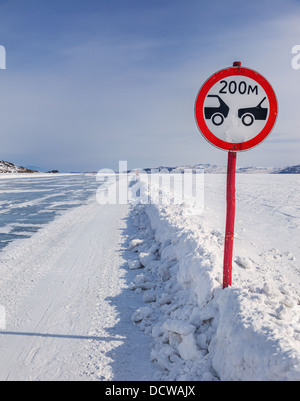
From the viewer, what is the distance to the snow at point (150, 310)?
8.01ft

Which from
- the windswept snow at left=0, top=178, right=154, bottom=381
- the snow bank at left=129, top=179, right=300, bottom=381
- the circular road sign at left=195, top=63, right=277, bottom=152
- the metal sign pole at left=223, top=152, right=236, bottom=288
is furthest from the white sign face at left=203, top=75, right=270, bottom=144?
the windswept snow at left=0, top=178, right=154, bottom=381

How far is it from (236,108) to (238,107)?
19mm

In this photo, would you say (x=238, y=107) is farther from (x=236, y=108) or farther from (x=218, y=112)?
(x=218, y=112)

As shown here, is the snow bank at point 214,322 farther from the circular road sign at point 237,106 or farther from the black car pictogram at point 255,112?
the black car pictogram at point 255,112

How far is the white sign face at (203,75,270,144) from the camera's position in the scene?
8.89 ft

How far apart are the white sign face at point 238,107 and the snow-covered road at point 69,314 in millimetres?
2382

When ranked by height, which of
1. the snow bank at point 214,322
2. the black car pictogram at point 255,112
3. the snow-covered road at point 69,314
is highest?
the black car pictogram at point 255,112

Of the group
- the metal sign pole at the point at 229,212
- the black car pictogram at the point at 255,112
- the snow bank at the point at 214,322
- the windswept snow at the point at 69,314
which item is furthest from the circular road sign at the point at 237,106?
the windswept snow at the point at 69,314

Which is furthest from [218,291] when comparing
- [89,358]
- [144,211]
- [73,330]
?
[144,211]

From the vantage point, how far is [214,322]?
2.86 meters

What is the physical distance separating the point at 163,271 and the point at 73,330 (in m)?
1.72

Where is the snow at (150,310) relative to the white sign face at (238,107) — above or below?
below

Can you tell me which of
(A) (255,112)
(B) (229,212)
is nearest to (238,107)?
(A) (255,112)

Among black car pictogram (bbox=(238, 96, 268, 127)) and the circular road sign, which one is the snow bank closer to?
the circular road sign
